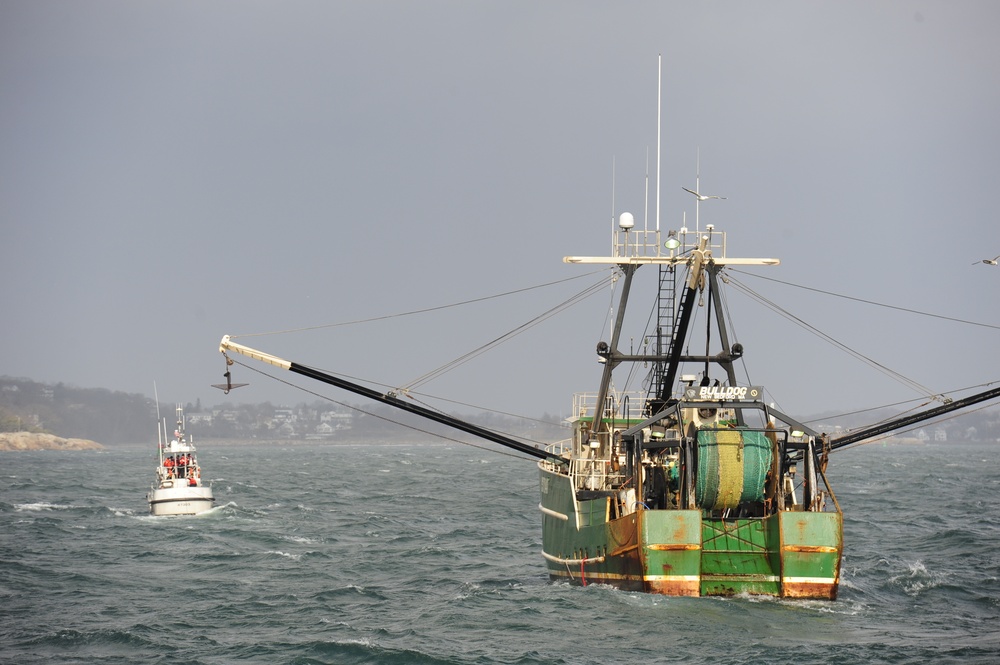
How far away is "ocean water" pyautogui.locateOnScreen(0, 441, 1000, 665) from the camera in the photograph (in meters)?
26.9

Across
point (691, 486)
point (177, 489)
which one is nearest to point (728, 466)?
point (691, 486)

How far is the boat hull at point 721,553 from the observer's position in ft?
99.6

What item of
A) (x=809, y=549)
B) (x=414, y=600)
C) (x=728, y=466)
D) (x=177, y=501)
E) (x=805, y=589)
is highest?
(x=728, y=466)

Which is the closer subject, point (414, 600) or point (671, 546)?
point (671, 546)

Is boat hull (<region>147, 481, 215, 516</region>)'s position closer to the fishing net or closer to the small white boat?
the small white boat

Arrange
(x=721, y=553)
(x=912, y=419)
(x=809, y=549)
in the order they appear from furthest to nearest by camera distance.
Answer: (x=912, y=419) < (x=721, y=553) < (x=809, y=549)

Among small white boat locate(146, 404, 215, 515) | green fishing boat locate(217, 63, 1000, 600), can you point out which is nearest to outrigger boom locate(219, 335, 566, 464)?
green fishing boat locate(217, 63, 1000, 600)

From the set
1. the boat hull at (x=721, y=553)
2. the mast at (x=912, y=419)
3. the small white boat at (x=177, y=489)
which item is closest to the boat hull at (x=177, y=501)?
the small white boat at (x=177, y=489)

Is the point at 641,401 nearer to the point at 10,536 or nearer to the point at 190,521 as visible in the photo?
the point at 190,521

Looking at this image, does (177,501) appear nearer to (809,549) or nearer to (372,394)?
(372,394)

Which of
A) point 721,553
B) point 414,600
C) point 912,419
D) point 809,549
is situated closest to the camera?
point 809,549

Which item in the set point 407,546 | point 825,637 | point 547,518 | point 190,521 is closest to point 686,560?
point 825,637

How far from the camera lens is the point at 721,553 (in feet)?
103

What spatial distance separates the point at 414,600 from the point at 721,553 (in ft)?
28.6
